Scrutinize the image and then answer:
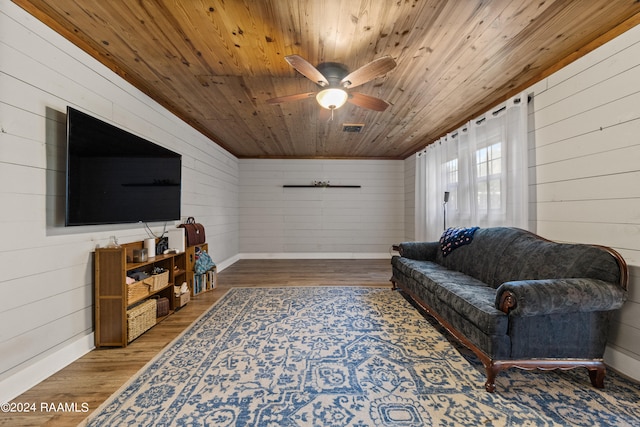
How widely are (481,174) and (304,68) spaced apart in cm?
269

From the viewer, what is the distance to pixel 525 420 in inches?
57.4

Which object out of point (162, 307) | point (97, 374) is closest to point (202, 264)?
point (162, 307)

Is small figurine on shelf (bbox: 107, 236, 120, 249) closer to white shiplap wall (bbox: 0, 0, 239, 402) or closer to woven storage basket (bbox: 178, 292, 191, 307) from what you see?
white shiplap wall (bbox: 0, 0, 239, 402)

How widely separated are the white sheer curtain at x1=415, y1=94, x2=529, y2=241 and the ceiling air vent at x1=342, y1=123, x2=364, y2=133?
1424 millimetres

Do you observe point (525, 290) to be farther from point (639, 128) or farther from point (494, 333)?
point (639, 128)

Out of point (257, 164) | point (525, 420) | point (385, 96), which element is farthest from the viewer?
point (257, 164)

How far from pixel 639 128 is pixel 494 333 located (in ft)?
5.61

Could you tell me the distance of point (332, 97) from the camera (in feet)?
8.21

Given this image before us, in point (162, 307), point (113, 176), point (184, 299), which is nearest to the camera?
point (113, 176)

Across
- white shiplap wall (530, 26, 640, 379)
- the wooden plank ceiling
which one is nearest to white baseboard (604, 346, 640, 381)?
white shiplap wall (530, 26, 640, 379)

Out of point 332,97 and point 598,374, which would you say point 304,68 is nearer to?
point 332,97

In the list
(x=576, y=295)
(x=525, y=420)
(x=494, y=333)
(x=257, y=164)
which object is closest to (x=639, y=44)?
(x=576, y=295)

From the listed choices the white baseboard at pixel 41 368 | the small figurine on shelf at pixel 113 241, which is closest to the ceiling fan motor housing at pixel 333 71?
the small figurine on shelf at pixel 113 241

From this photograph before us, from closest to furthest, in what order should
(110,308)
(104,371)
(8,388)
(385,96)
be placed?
(8,388), (104,371), (110,308), (385,96)
